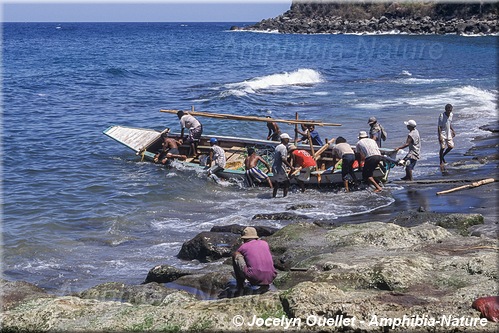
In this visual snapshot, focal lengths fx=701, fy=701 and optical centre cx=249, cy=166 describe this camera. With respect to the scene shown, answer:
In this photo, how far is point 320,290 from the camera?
8203 millimetres

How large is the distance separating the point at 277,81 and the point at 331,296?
38.6 metres

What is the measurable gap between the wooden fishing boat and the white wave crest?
15881 millimetres

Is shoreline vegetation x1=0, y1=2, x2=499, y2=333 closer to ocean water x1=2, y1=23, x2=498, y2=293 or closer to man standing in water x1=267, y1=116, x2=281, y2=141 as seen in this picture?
ocean water x1=2, y1=23, x2=498, y2=293

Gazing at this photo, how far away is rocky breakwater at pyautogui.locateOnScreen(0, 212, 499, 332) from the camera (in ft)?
24.8

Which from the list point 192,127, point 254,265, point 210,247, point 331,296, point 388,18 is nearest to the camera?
point 331,296

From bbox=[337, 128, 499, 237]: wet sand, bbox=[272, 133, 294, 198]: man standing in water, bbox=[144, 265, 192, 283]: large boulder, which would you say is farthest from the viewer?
bbox=[272, 133, 294, 198]: man standing in water

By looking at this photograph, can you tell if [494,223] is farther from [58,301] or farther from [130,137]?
[130,137]

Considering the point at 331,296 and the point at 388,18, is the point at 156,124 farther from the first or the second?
the point at 388,18

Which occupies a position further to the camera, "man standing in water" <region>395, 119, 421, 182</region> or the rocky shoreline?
"man standing in water" <region>395, 119, 421, 182</region>

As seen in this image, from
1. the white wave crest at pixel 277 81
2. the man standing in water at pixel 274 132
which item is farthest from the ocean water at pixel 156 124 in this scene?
the man standing in water at pixel 274 132

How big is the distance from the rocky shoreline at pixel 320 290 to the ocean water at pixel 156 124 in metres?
1.64

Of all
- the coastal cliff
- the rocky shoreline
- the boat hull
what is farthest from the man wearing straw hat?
the coastal cliff

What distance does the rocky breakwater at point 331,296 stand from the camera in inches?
297

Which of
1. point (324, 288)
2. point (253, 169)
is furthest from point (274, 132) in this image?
point (324, 288)
